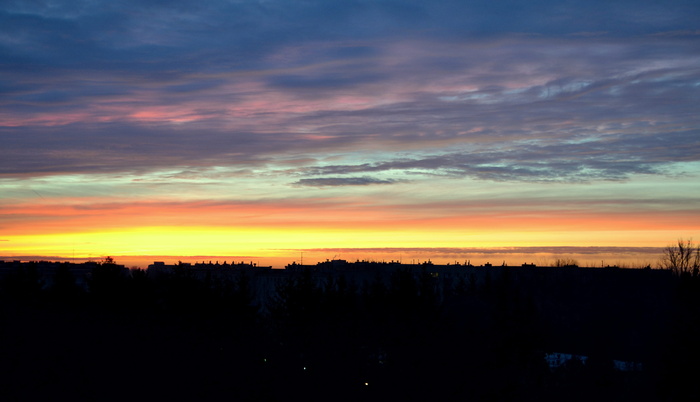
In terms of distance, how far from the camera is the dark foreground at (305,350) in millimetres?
43469

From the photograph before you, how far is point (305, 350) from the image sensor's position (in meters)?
49.2

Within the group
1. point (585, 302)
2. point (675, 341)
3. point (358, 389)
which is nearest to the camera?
point (675, 341)

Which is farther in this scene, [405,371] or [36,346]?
[36,346]

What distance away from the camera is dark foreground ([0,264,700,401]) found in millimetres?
43469

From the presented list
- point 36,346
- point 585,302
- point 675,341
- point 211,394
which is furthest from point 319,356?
point 585,302

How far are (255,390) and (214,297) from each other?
12.9m

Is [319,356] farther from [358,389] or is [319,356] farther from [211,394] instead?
[211,394]

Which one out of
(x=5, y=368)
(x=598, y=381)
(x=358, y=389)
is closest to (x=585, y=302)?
(x=598, y=381)

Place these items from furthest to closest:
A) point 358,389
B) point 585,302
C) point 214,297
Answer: point 585,302
point 214,297
point 358,389

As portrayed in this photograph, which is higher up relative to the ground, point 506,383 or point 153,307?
point 153,307

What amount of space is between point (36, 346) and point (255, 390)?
22.7 m

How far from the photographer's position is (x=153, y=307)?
203ft

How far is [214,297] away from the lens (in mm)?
56906

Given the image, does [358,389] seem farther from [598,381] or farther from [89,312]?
[89,312]
